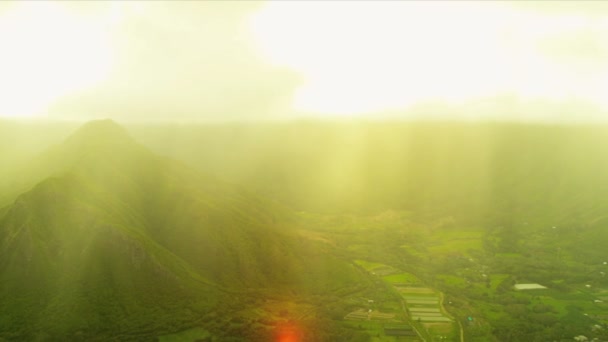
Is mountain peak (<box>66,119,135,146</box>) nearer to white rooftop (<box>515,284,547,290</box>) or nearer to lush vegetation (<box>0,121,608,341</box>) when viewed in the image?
lush vegetation (<box>0,121,608,341</box>)

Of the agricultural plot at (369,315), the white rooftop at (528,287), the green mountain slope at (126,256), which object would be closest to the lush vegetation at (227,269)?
the green mountain slope at (126,256)

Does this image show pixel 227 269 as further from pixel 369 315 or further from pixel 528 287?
pixel 528 287

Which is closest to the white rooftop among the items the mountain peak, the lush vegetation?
the lush vegetation

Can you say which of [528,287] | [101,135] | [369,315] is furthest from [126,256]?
[528,287]

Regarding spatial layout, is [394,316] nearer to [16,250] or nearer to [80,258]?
[80,258]

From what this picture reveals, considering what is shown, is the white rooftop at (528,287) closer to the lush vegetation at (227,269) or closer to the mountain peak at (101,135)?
the lush vegetation at (227,269)

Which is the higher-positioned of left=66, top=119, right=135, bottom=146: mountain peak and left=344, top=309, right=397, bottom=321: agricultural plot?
left=66, top=119, right=135, bottom=146: mountain peak
